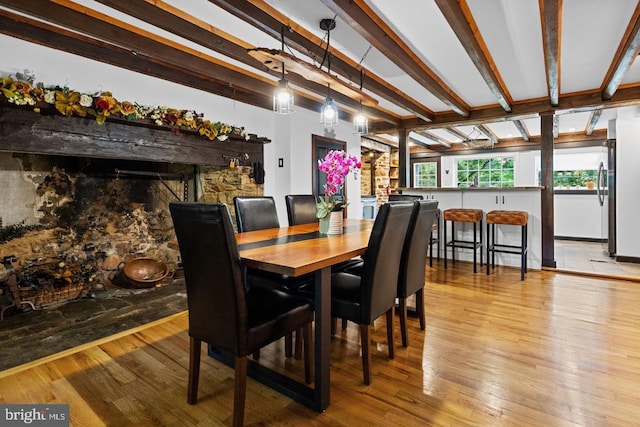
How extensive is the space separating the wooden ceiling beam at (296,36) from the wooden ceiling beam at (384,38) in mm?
465

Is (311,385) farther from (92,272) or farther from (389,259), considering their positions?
(92,272)

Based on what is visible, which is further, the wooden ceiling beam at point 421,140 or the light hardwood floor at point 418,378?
the wooden ceiling beam at point 421,140

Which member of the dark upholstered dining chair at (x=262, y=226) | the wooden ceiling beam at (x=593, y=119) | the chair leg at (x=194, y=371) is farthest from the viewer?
the wooden ceiling beam at (x=593, y=119)

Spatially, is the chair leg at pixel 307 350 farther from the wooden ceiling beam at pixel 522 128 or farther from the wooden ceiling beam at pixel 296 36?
the wooden ceiling beam at pixel 522 128

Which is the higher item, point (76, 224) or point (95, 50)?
point (95, 50)

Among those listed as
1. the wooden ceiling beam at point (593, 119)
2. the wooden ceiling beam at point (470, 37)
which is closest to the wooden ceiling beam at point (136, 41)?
the wooden ceiling beam at point (470, 37)

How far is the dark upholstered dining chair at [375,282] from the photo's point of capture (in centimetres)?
180

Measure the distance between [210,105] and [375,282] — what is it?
3.03 m

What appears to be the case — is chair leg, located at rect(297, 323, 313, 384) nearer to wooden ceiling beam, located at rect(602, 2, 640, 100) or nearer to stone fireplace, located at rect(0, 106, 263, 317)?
stone fireplace, located at rect(0, 106, 263, 317)

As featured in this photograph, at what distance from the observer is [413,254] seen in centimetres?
231

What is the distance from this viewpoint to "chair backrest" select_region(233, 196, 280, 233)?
107 inches

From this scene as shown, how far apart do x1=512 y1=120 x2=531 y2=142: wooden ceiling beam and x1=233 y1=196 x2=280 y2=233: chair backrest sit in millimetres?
4579

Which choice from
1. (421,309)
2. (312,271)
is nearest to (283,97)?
(312,271)

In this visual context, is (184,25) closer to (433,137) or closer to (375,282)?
(375,282)
